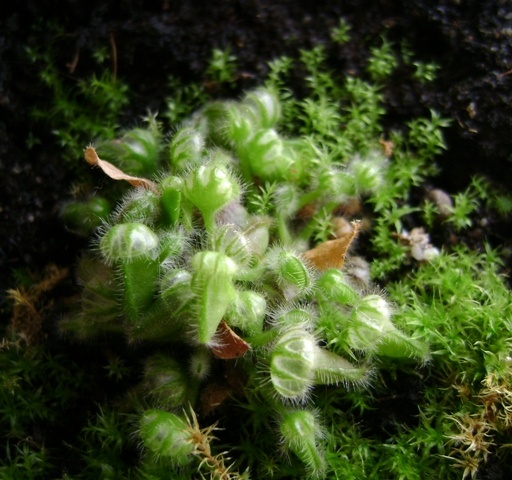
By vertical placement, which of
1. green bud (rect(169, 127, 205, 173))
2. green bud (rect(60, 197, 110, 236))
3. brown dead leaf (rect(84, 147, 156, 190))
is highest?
green bud (rect(169, 127, 205, 173))

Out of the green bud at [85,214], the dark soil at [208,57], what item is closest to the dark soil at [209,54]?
the dark soil at [208,57]

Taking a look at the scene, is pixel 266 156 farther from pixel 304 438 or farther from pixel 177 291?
pixel 304 438

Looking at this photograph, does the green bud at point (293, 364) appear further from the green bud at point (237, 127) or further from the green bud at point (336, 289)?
the green bud at point (237, 127)

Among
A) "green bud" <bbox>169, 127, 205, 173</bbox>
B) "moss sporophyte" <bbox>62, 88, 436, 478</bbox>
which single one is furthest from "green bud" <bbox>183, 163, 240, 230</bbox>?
"green bud" <bbox>169, 127, 205, 173</bbox>

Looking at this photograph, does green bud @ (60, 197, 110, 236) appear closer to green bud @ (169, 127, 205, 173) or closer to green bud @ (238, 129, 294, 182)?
green bud @ (169, 127, 205, 173)

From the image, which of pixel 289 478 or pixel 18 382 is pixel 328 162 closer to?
pixel 289 478

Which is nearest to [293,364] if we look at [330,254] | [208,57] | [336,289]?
[336,289]
